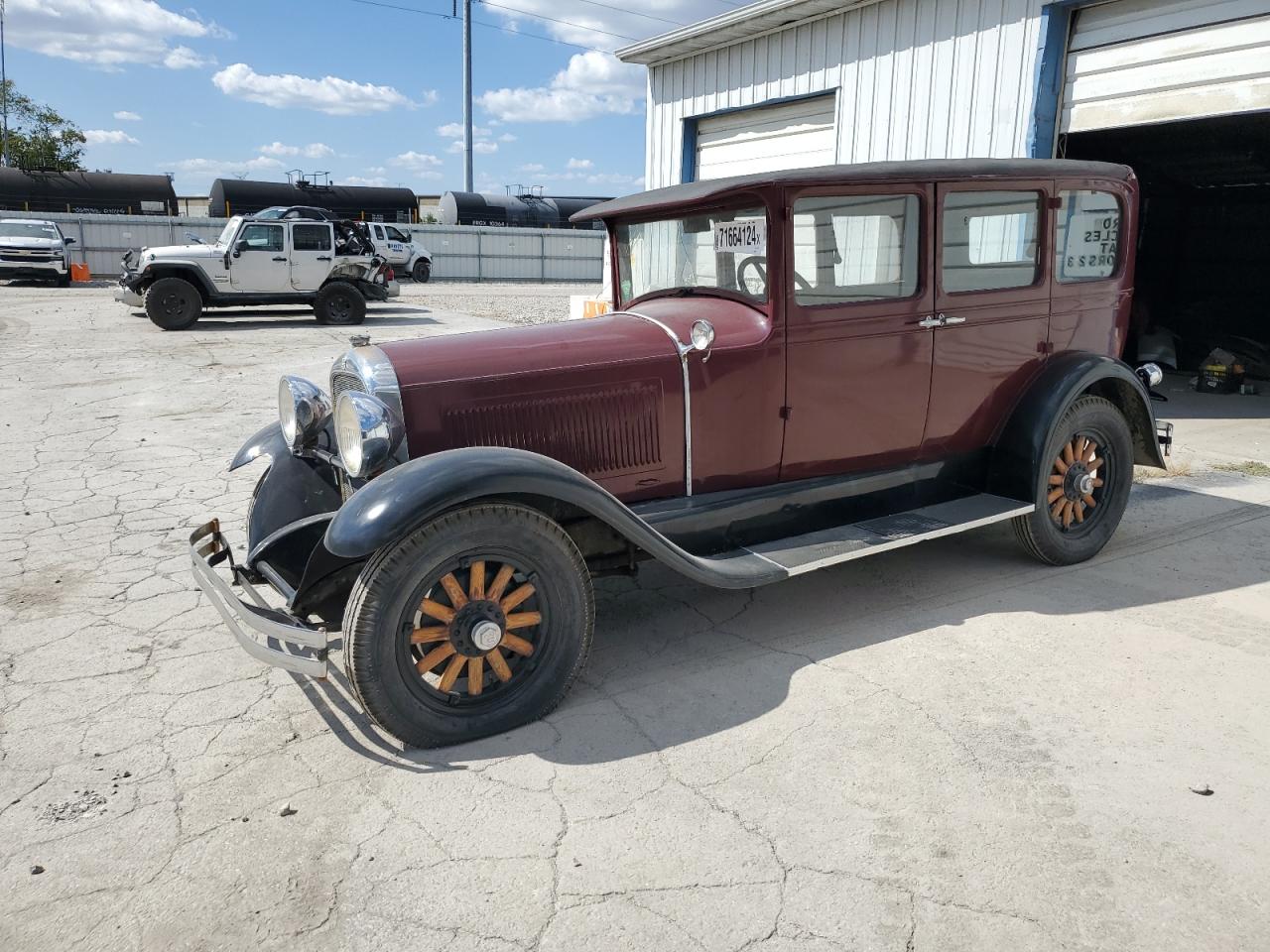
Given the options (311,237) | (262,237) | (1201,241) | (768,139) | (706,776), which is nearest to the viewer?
(706,776)

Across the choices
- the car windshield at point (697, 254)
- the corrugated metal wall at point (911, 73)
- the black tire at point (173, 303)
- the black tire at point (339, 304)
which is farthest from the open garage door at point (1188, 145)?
the black tire at point (173, 303)

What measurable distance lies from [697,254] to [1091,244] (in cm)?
202

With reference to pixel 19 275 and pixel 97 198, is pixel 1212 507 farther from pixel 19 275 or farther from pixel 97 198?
pixel 97 198

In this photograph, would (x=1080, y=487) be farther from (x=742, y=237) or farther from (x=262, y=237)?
(x=262, y=237)

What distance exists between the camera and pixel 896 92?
8.81 m

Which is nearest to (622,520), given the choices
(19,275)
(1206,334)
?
(1206,334)

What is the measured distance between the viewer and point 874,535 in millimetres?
3764

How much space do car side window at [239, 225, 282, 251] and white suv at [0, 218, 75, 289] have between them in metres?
10.1

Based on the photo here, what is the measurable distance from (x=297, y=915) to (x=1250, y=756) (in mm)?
2795

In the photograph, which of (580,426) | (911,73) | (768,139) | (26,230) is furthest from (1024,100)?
(26,230)

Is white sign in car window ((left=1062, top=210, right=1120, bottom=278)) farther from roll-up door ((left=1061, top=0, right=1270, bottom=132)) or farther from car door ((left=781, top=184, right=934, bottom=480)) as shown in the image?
roll-up door ((left=1061, top=0, right=1270, bottom=132))

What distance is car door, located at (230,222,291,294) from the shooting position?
1457 centimetres

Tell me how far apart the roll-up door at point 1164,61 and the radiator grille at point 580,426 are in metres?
6.19

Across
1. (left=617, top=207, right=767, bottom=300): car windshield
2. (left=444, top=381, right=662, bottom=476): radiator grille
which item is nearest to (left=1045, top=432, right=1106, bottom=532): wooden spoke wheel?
(left=617, top=207, right=767, bottom=300): car windshield
